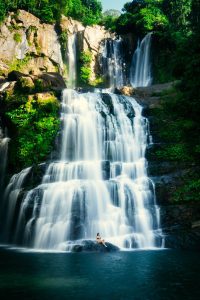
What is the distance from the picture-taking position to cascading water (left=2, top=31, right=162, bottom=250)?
2038 cm

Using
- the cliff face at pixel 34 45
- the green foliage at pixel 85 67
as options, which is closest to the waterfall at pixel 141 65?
the cliff face at pixel 34 45

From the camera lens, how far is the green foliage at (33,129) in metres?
26.4

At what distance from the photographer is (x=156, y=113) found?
3025 centimetres

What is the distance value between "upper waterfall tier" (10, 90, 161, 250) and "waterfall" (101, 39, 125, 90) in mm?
19134

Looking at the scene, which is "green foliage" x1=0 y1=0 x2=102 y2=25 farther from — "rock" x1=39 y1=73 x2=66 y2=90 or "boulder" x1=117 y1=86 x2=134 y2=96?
"boulder" x1=117 y1=86 x2=134 y2=96

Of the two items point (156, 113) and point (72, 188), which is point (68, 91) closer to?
point (156, 113)

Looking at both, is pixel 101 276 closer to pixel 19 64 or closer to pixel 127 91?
pixel 127 91

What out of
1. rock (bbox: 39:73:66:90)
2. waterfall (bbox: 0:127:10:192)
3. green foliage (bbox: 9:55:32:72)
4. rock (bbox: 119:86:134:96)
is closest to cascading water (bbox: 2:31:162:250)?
waterfall (bbox: 0:127:10:192)

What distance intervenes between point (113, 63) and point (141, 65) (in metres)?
3.78

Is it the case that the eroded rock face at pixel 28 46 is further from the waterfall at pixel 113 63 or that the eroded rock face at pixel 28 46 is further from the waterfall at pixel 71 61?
the waterfall at pixel 113 63

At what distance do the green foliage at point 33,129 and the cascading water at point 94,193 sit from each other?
952 millimetres

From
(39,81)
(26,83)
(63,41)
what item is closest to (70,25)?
(63,41)

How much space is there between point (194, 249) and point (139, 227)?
3.28 m

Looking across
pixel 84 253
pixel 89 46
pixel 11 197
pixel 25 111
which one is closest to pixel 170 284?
pixel 84 253
